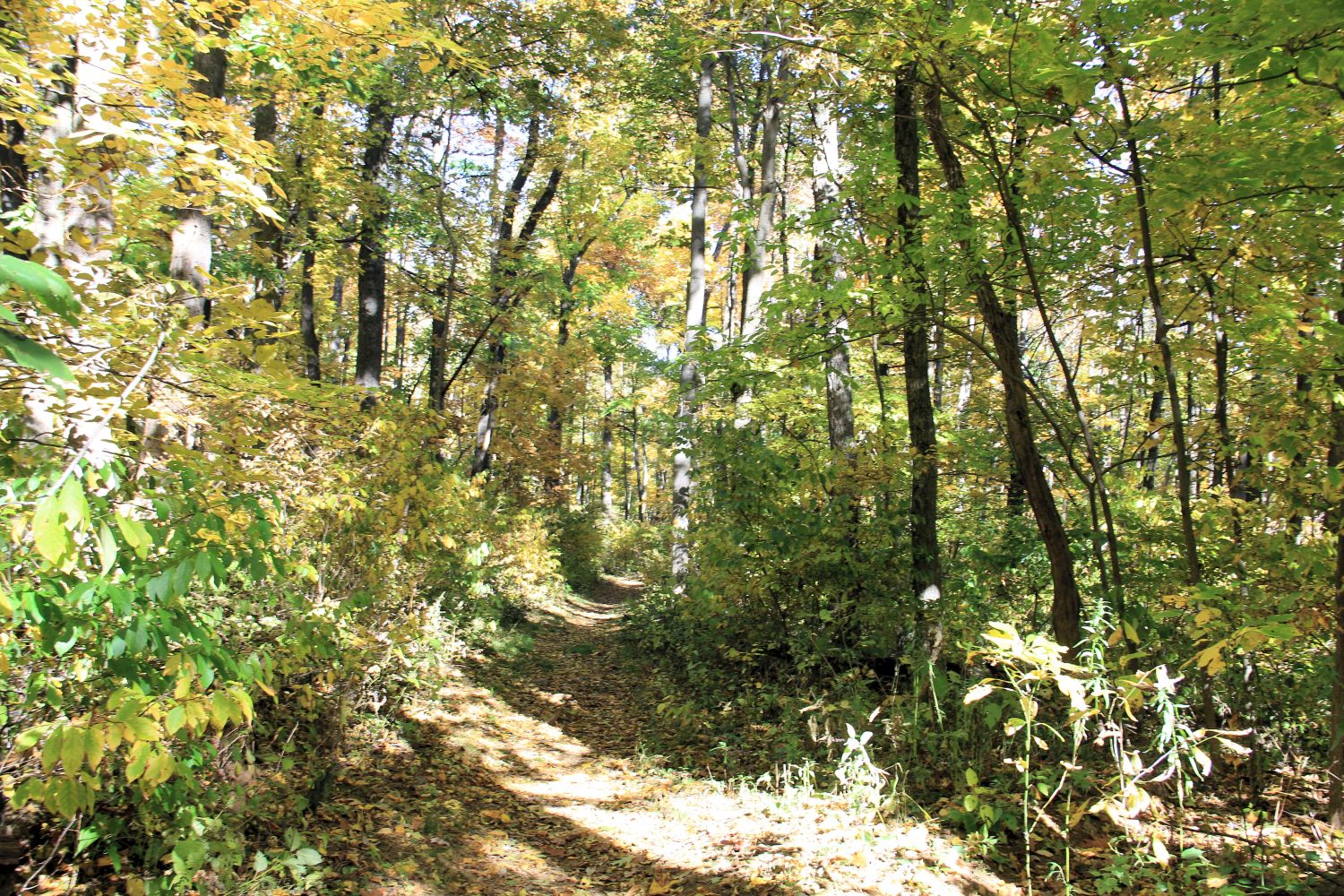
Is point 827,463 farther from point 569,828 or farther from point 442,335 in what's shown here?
point 442,335

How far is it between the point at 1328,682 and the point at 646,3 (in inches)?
524

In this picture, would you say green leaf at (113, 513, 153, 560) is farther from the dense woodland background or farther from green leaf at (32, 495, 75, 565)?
green leaf at (32, 495, 75, 565)

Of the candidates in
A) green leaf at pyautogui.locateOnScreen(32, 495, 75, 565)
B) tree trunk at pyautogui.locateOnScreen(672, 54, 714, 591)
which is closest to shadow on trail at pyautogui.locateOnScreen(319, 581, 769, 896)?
green leaf at pyautogui.locateOnScreen(32, 495, 75, 565)

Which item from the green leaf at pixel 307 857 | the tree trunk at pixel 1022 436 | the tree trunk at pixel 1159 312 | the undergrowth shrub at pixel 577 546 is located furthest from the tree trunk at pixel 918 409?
the undergrowth shrub at pixel 577 546

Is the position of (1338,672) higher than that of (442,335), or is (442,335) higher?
(442,335)

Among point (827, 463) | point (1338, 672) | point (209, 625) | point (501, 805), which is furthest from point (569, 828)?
point (1338, 672)

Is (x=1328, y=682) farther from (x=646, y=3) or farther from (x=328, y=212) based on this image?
(x=646, y=3)

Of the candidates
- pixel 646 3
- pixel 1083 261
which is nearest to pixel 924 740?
pixel 1083 261

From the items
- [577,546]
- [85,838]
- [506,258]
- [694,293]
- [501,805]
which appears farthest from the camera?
[577,546]

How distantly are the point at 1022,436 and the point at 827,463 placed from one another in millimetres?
2378

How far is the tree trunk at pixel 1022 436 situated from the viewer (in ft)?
15.8

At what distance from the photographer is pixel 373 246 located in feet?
32.7

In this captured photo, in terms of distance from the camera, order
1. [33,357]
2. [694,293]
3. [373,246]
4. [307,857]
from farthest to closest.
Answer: [694,293]
[373,246]
[307,857]
[33,357]

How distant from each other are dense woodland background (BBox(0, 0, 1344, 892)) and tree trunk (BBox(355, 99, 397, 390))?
0.11 m
